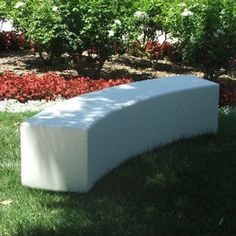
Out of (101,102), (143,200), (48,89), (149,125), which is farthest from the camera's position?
(48,89)

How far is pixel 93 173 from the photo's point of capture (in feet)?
17.4

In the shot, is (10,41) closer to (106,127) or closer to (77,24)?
(77,24)

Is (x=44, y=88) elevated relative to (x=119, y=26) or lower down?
lower down

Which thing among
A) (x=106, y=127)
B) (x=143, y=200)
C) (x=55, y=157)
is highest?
(x=106, y=127)

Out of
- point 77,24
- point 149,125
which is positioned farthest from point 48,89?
point 149,125

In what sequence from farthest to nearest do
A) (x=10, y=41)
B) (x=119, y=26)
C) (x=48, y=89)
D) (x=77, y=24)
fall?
(x=10, y=41), (x=77, y=24), (x=119, y=26), (x=48, y=89)

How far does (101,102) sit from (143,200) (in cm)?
127

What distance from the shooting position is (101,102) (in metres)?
6.04

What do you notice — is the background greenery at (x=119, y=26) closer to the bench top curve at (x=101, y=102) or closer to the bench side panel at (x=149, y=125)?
the bench top curve at (x=101, y=102)

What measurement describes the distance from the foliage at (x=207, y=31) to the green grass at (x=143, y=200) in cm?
408

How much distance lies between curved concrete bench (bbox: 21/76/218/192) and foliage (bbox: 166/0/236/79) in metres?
3.07

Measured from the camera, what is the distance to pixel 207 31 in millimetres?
10273

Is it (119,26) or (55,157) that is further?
(119,26)

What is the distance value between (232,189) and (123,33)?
5.34 metres
